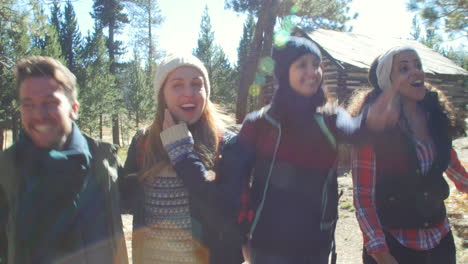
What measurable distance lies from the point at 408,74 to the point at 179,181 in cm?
152

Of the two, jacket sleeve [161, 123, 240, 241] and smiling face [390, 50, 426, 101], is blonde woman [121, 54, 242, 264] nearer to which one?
jacket sleeve [161, 123, 240, 241]

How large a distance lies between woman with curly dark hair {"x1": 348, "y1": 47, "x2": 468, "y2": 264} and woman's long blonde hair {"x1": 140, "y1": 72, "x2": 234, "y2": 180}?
86 centimetres

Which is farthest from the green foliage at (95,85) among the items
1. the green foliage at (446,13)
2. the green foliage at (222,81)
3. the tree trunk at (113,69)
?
the green foliage at (446,13)

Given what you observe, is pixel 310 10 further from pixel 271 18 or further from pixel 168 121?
pixel 168 121

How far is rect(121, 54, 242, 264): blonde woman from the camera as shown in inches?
73.0

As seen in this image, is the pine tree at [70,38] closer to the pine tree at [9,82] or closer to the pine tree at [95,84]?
the pine tree at [95,84]

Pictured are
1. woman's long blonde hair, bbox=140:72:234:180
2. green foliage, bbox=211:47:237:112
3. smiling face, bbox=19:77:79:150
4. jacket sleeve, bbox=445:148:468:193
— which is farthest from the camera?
green foliage, bbox=211:47:237:112

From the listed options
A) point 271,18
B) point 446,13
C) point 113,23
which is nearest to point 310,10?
point 271,18

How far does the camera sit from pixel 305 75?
1.92 m

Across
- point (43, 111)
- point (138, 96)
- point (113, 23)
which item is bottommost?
point (43, 111)

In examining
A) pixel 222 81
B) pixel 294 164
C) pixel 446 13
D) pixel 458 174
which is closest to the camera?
pixel 294 164

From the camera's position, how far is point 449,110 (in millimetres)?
2342

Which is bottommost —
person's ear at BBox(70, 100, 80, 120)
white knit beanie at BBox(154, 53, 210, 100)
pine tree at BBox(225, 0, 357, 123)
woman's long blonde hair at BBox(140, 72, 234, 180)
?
woman's long blonde hair at BBox(140, 72, 234, 180)

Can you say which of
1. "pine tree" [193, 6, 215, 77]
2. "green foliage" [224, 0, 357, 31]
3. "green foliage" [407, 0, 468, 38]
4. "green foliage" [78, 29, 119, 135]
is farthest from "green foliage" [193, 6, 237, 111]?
"green foliage" [407, 0, 468, 38]
